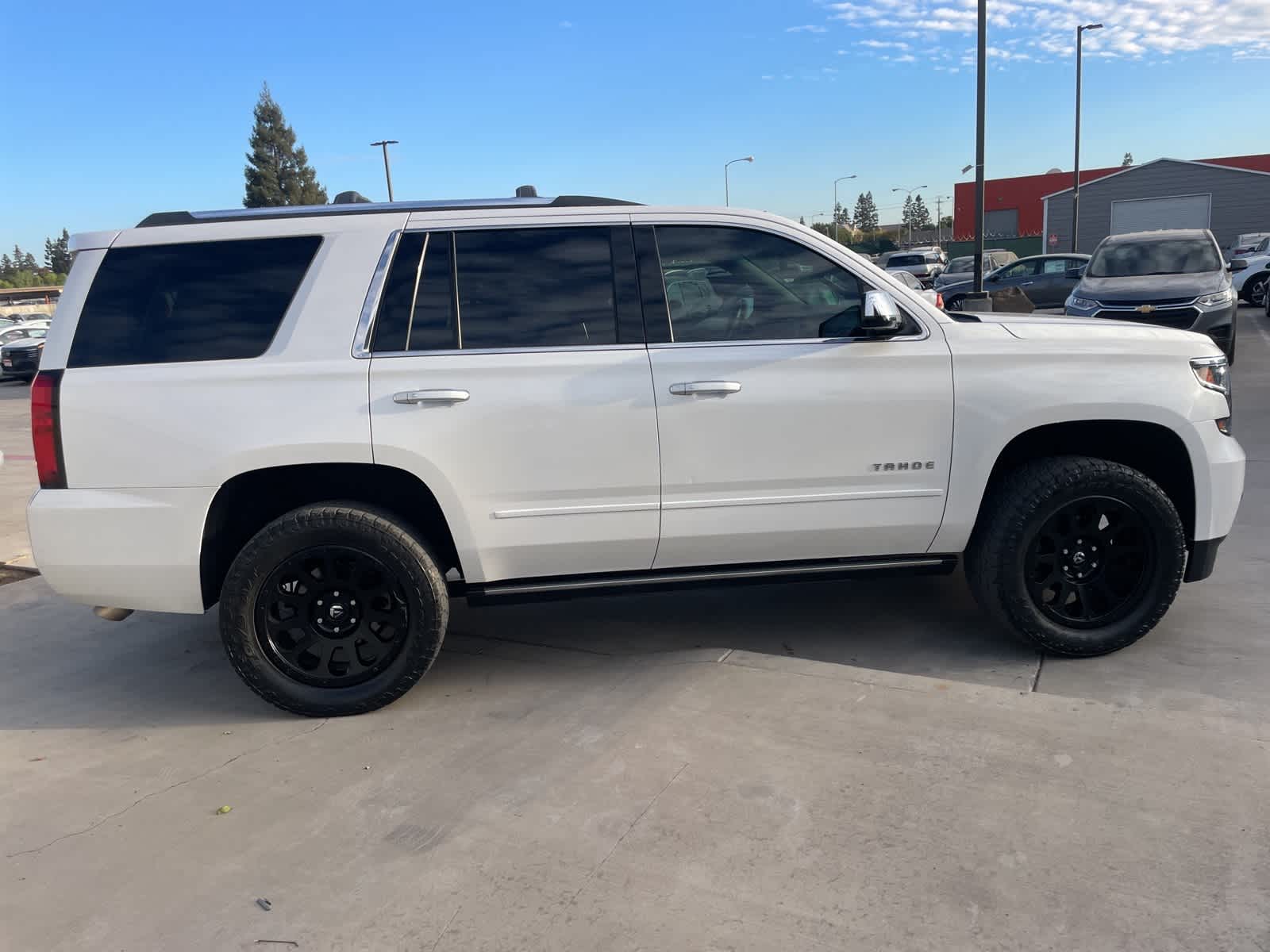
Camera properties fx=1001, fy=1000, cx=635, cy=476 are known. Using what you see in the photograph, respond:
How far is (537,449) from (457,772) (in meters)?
1.18

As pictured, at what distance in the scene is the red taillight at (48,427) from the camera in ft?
11.8

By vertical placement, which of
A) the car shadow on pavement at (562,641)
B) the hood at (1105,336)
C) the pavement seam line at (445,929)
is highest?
the hood at (1105,336)

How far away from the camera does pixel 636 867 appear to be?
2.75 metres

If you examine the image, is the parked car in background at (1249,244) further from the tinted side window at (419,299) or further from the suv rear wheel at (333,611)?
the suv rear wheel at (333,611)

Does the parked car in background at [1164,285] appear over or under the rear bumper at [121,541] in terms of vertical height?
over

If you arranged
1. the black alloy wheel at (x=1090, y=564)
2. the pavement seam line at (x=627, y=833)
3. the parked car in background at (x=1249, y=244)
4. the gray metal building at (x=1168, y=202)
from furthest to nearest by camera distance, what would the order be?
the gray metal building at (x=1168, y=202)
the parked car in background at (x=1249, y=244)
the black alloy wheel at (x=1090, y=564)
the pavement seam line at (x=627, y=833)

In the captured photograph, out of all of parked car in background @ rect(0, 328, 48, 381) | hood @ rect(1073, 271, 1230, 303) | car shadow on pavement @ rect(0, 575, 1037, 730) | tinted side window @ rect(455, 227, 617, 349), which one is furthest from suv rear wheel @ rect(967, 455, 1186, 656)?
parked car in background @ rect(0, 328, 48, 381)

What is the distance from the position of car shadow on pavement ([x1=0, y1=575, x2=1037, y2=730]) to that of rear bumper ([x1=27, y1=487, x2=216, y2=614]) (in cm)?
60

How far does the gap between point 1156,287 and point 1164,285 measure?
96 millimetres

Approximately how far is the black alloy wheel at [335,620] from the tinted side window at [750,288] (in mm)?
1521

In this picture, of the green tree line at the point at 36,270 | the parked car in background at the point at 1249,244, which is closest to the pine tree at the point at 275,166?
the green tree line at the point at 36,270

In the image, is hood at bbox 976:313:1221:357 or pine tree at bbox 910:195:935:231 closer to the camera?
hood at bbox 976:313:1221:357

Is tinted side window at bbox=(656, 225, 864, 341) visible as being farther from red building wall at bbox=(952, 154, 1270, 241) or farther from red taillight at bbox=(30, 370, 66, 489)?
red building wall at bbox=(952, 154, 1270, 241)

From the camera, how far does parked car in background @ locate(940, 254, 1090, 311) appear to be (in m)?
21.0
